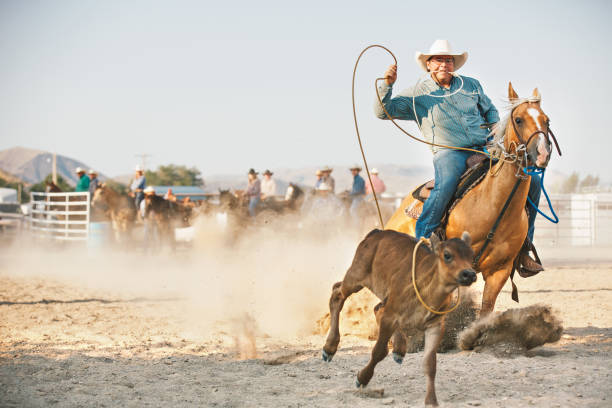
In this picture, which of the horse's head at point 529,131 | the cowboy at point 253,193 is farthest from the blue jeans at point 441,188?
the cowboy at point 253,193

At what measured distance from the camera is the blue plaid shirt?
5.73m

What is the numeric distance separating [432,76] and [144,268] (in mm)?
10508

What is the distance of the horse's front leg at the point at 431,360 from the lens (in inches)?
150

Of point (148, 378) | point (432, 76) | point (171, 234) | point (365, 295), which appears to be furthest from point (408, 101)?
point (171, 234)

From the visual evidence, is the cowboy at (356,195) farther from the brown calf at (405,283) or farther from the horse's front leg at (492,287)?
the brown calf at (405,283)

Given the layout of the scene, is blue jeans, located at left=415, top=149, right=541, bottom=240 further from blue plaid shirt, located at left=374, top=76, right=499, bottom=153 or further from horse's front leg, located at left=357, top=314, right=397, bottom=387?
horse's front leg, located at left=357, top=314, right=397, bottom=387

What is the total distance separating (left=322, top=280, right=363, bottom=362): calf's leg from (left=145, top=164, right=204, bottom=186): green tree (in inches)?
3112

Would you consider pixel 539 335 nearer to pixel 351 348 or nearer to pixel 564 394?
pixel 564 394

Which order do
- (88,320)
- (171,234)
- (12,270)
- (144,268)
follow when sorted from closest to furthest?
1. (88,320)
2. (12,270)
3. (144,268)
4. (171,234)

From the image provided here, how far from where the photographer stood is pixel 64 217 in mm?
19047

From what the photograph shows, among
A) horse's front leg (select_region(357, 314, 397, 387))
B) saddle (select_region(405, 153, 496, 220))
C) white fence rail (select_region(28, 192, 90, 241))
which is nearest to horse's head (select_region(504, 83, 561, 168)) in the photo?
saddle (select_region(405, 153, 496, 220))

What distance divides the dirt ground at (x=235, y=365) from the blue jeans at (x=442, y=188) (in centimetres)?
117

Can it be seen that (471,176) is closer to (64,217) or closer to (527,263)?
(527,263)

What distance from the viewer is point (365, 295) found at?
21.7 ft
